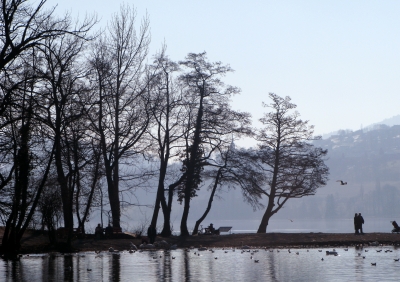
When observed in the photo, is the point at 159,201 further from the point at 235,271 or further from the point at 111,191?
the point at 235,271

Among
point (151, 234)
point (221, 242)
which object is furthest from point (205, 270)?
point (221, 242)

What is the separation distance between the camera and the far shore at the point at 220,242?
115 ft

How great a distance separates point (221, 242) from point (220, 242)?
74mm

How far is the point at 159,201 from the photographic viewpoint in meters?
47.4

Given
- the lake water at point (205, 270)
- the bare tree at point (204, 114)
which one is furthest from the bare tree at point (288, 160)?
the lake water at point (205, 270)

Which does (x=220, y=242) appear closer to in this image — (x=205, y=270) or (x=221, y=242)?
(x=221, y=242)

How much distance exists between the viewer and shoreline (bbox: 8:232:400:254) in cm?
3485

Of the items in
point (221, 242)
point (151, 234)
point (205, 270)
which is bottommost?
point (205, 270)

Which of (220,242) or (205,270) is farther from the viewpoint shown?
(220,242)

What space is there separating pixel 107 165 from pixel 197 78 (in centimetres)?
1029

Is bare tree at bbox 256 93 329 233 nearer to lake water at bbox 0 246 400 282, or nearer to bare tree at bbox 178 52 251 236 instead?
bare tree at bbox 178 52 251 236

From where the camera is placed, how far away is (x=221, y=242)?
40.2 meters

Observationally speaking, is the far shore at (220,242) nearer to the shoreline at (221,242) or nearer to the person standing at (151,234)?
the shoreline at (221,242)

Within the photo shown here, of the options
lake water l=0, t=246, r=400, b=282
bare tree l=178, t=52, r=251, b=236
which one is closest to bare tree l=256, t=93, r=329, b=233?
bare tree l=178, t=52, r=251, b=236
